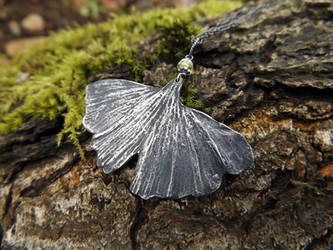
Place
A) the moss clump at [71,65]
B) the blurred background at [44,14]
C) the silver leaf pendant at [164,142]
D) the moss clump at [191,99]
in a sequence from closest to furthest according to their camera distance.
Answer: the silver leaf pendant at [164,142] → the moss clump at [191,99] → the moss clump at [71,65] → the blurred background at [44,14]

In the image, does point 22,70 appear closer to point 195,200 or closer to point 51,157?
point 51,157

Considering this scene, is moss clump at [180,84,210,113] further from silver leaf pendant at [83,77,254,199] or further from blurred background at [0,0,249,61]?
blurred background at [0,0,249,61]

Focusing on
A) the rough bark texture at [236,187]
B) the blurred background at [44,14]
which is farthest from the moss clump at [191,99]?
the blurred background at [44,14]

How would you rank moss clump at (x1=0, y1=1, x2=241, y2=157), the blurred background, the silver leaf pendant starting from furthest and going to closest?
the blurred background
moss clump at (x1=0, y1=1, x2=241, y2=157)
the silver leaf pendant

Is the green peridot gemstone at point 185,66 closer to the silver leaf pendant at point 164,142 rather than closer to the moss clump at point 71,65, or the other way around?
the silver leaf pendant at point 164,142

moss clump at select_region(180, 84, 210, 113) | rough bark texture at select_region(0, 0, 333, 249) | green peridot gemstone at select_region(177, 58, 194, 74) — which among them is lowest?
rough bark texture at select_region(0, 0, 333, 249)

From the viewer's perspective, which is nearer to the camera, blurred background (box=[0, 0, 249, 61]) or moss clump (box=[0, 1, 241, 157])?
moss clump (box=[0, 1, 241, 157])

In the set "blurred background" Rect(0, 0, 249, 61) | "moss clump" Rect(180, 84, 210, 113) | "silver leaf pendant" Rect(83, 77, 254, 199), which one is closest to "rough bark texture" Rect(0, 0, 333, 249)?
"moss clump" Rect(180, 84, 210, 113)
